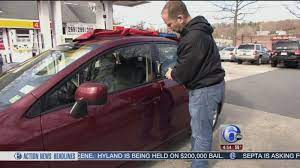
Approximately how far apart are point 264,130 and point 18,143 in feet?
14.8

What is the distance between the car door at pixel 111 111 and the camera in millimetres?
2662

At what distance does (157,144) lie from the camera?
12.6ft

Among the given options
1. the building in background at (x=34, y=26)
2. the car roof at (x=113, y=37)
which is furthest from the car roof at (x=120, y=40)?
the building in background at (x=34, y=26)

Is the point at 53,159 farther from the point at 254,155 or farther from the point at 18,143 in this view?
the point at 254,155

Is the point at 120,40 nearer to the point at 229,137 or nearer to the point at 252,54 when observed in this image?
the point at 229,137

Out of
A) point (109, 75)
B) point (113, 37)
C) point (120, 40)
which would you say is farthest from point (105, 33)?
point (109, 75)

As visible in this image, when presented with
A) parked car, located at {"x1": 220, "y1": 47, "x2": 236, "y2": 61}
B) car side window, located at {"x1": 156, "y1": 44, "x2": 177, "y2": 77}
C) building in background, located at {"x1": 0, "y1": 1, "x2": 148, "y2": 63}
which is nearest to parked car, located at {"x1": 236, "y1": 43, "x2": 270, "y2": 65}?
parked car, located at {"x1": 220, "y1": 47, "x2": 236, "y2": 61}

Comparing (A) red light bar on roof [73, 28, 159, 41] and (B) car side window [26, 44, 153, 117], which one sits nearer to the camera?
(B) car side window [26, 44, 153, 117]

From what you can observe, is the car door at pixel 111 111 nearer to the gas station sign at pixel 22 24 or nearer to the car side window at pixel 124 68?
the car side window at pixel 124 68

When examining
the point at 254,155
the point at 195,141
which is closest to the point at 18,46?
the point at 195,141

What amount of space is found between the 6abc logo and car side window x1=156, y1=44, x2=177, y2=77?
1.59 m

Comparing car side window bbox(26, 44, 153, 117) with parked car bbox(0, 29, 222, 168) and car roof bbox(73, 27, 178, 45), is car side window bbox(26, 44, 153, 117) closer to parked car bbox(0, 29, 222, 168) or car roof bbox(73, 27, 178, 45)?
parked car bbox(0, 29, 222, 168)

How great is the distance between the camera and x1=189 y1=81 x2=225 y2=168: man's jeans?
3.05 meters

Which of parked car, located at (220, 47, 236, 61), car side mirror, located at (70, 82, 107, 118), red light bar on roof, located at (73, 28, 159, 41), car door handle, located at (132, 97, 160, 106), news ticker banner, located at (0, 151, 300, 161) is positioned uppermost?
red light bar on roof, located at (73, 28, 159, 41)
